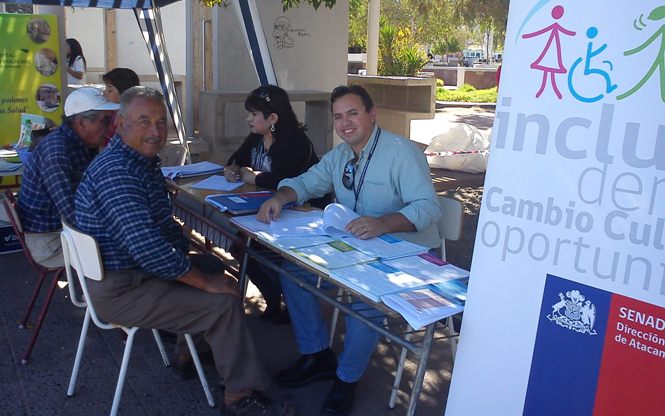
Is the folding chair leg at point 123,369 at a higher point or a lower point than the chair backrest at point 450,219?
lower

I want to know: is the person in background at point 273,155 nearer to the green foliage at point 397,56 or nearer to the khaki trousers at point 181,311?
the khaki trousers at point 181,311

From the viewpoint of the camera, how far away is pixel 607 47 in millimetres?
1748

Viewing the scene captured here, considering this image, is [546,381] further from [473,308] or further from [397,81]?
[397,81]

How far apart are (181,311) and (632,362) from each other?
1.80m

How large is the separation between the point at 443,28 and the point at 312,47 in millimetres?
25932

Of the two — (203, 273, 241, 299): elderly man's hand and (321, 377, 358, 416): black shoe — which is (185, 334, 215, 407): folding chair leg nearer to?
(203, 273, 241, 299): elderly man's hand

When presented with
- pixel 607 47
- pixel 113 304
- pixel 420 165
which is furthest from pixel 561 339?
pixel 113 304

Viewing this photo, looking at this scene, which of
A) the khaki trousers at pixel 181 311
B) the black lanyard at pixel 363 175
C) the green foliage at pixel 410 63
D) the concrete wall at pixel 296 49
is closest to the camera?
the khaki trousers at pixel 181 311

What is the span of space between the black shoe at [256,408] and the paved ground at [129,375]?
13cm

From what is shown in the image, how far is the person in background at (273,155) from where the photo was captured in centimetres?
405

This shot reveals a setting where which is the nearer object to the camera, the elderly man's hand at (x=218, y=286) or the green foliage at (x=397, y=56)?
the elderly man's hand at (x=218, y=286)

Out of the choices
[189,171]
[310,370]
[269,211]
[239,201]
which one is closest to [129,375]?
[310,370]

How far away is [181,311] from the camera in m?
2.83

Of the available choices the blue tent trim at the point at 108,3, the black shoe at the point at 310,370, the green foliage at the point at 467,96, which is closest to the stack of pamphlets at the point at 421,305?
the black shoe at the point at 310,370
